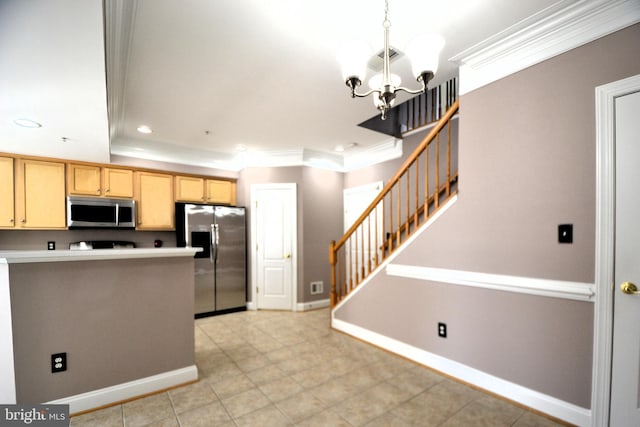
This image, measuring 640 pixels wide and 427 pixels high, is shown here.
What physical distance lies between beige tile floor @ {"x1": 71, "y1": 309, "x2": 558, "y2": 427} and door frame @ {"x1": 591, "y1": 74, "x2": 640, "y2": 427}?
0.39 metres

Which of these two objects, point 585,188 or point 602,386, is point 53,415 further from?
point 585,188

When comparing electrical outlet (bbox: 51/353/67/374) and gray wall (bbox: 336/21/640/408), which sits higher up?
gray wall (bbox: 336/21/640/408)

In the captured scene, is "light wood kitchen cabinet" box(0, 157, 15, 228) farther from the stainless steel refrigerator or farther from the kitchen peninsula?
the kitchen peninsula

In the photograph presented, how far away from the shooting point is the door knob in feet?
4.97

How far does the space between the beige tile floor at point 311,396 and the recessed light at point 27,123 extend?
8.05 ft

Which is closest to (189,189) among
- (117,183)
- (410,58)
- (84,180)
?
(117,183)

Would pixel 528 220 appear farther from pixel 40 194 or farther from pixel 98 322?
pixel 40 194

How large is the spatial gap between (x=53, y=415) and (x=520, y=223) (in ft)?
11.2

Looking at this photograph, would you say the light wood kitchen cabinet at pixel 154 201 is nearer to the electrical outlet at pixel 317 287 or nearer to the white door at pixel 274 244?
the white door at pixel 274 244

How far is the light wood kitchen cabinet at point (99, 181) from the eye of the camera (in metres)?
3.61

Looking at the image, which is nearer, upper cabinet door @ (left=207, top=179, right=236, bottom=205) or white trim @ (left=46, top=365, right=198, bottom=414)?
white trim @ (left=46, top=365, right=198, bottom=414)

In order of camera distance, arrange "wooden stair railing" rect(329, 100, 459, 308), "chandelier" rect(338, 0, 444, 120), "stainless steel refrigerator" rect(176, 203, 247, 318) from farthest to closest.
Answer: "stainless steel refrigerator" rect(176, 203, 247, 318) → "wooden stair railing" rect(329, 100, 459, 308) → "chandelier" rect(338, 0, 444, 120)

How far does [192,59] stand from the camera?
6.93 ft

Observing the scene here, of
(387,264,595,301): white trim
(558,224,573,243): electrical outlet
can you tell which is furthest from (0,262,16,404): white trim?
(558,224,573,243): electrical outlet
